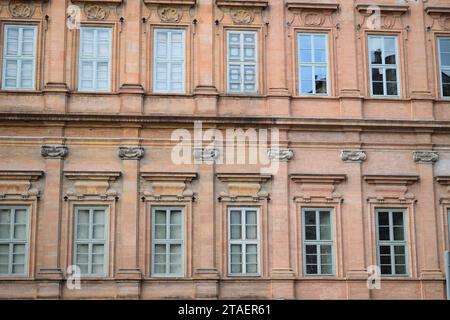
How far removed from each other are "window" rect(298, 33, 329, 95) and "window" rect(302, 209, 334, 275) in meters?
3.56

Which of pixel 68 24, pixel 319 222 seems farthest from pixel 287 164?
pixel 68 24

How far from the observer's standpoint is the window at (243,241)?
86.0 ft

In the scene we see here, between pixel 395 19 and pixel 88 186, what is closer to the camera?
pixel 88 186

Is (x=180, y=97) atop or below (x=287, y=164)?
atop

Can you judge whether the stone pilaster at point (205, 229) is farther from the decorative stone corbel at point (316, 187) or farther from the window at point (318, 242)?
the window at point (318, 242)

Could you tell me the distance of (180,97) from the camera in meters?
26.9

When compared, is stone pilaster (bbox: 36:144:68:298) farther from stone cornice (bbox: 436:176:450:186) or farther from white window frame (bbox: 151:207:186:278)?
stone cornice (bbox: 436:176:450:186)

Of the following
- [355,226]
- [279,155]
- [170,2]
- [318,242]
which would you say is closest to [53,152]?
[170,2]

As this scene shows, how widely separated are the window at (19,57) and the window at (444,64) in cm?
1170

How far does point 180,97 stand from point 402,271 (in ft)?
25.8

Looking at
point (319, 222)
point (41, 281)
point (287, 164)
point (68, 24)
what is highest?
point (68, 24)

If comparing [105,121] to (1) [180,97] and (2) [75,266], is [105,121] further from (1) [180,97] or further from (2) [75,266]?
(2) [75,266]

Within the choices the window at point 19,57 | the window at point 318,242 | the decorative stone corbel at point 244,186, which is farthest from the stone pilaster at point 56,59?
the window at point 318,242

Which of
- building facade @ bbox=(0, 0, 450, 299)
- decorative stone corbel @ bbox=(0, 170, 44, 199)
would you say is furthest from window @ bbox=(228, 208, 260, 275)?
decorative stone corbel @ bbox=(0, 170, 44, 199)
